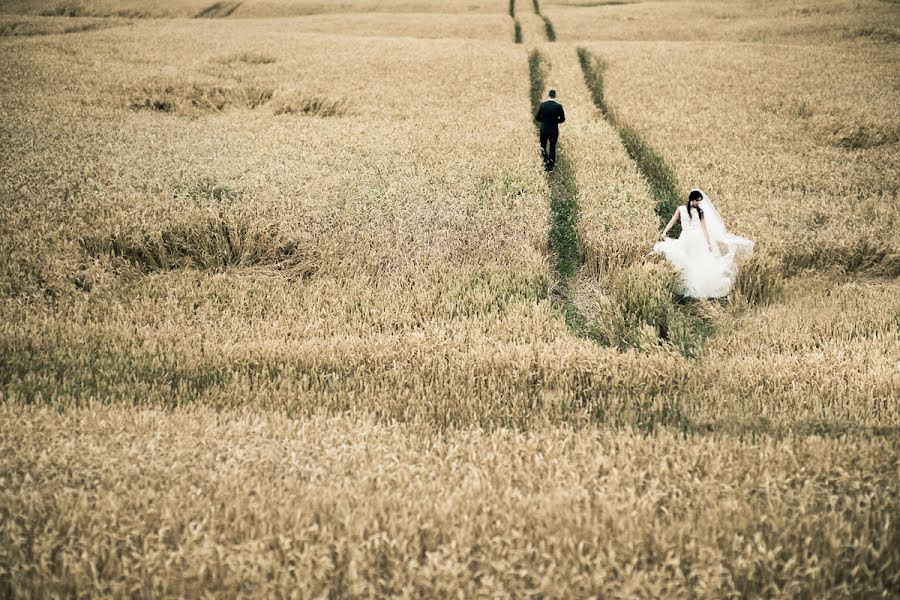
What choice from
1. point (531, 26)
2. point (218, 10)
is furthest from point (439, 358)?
point (218, 10)

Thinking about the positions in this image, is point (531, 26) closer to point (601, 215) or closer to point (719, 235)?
point (601, 215)

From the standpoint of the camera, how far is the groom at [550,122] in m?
11.4

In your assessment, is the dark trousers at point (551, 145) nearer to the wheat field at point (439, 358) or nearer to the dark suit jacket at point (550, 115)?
the dark suit jacket at point (550, 115)

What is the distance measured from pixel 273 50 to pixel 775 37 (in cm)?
2310

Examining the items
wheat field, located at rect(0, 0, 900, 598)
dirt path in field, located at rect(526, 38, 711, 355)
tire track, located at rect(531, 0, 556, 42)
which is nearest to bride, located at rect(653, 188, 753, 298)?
wheat field, located at rect(0, 0, 900, 598)

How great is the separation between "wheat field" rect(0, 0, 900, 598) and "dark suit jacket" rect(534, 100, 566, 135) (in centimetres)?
74

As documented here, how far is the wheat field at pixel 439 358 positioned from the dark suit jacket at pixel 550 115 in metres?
0.74

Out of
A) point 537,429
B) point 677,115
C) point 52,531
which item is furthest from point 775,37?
point 52,531

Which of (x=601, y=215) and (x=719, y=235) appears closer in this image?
(x=719, y=235)

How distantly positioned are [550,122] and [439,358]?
8198 mm

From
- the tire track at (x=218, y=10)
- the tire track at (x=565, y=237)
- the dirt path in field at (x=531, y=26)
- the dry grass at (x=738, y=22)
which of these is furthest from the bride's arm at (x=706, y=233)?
the tire track at (x=218, y=10)

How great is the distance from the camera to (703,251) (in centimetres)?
660

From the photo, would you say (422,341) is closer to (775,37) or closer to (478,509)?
(478,509)

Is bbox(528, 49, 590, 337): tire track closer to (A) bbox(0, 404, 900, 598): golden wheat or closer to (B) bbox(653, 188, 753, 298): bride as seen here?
(B) bbox(653, 188, 753, 298): bride
